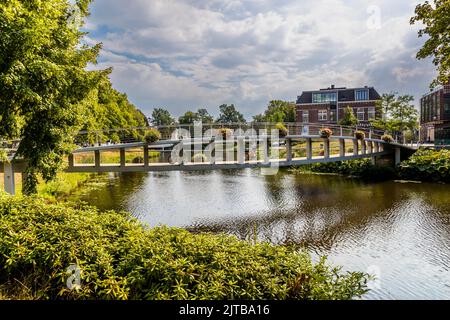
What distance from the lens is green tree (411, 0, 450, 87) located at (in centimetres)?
1127

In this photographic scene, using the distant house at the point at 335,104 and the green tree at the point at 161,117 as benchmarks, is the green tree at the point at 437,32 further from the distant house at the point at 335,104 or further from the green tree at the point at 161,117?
the green tree at the point at 161,117

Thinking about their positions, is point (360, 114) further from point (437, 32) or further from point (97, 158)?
point (97, 158)

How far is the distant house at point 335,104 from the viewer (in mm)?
50594

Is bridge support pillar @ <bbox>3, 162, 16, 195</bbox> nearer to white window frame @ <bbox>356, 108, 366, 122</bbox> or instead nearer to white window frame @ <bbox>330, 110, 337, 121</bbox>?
white window frame @ <bbox>330, 110, 337, 121</bbox>

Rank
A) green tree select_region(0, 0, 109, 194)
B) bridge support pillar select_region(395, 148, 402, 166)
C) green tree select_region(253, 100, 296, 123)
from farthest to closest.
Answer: green tree select_region(253, 100, 296, 123)
bridge support pillar select_region(395, 148, 402, 166)
green tree select_region(0, 0, 109, 194)

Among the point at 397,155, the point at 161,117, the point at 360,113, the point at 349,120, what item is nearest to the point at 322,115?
the point at 360,113

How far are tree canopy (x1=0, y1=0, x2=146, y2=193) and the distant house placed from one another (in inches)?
1782

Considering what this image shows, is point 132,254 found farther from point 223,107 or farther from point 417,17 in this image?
point 223,107

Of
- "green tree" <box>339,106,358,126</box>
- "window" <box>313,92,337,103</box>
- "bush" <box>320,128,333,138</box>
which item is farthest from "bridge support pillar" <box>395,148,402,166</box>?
"window" <box>313,92,337,103</box>

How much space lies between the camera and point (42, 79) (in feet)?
25.5

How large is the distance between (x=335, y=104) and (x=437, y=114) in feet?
46.1

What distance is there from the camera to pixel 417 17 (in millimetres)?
12438

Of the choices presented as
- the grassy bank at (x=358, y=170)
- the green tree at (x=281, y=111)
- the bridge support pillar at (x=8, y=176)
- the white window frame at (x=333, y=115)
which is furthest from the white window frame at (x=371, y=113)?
the bridge support pillar at (x=8, y=176)

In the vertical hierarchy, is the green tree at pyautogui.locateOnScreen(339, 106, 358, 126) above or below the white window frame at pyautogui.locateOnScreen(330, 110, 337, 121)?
below
